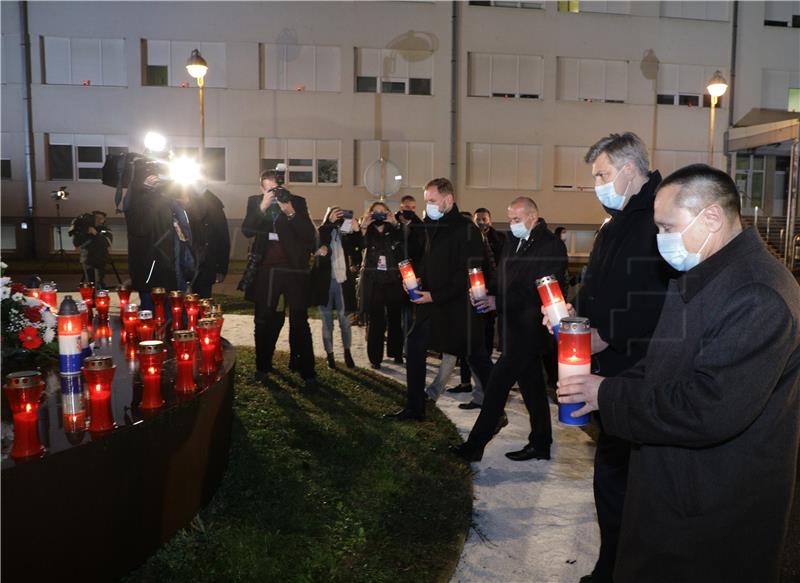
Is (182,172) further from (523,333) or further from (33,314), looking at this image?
(523,333)

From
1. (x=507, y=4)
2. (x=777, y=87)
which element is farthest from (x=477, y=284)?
(x=777, y=87)

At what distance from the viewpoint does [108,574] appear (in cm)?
313

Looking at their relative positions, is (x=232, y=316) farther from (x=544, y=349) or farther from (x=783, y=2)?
(x=783, y=2)

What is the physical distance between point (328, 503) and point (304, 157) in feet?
77.0

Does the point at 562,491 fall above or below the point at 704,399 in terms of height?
below

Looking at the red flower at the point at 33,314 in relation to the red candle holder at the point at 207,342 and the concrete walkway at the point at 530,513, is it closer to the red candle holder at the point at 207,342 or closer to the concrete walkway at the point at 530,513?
the red candle holder at the point at 207,342

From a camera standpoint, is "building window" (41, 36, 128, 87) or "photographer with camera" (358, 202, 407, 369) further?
"building window" (41, 36, 128, 87)

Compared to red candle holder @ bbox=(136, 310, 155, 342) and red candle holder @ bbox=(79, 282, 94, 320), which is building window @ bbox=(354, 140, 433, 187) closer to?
red candle holder @ bbox=(79, 282, 94, 320)

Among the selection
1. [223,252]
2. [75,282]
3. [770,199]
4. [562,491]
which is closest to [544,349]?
[562,491]

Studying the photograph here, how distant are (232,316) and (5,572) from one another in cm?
1067

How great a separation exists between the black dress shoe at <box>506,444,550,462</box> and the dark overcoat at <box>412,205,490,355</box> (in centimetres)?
101

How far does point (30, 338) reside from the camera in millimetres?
4434

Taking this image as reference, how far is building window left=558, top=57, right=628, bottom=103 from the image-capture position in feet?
91.8

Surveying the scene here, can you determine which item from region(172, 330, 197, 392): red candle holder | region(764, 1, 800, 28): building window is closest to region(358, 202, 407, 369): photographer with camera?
region(172, 330, 197, 392): red candle holder
